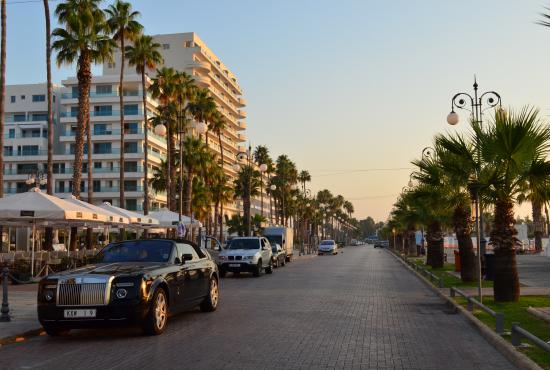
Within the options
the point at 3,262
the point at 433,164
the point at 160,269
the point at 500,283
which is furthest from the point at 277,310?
the point at 3,262

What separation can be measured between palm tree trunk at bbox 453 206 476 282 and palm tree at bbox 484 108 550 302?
587 centimetres

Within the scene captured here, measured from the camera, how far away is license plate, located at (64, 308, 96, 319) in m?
9.49

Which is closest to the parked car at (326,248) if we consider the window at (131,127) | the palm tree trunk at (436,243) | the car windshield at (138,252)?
the window at (131,127)

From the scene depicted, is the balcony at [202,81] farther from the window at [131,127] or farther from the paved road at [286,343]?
the paved road at [286,343]

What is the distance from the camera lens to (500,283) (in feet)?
45.7

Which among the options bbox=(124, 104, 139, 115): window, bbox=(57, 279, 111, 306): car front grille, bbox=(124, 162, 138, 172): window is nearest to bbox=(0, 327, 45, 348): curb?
bbox=(57, 279, 111, 306): car front grille

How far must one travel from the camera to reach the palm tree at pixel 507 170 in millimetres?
12805

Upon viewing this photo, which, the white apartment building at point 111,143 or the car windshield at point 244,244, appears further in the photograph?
the white apartment building at point 111,143

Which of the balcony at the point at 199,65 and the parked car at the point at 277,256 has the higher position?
the balcony at the point at 199,65

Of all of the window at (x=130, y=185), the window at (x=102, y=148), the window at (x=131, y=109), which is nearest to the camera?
the window at (x=130, y=185)

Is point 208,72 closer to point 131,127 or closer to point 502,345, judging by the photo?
point 131,127

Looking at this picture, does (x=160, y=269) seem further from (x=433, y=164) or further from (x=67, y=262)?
(x=67, y=262)

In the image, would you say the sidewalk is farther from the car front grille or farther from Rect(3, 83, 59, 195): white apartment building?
Rect(3, 83, 59, 195): white apartment building

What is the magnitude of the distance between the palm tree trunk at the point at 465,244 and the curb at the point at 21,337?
1421cm
